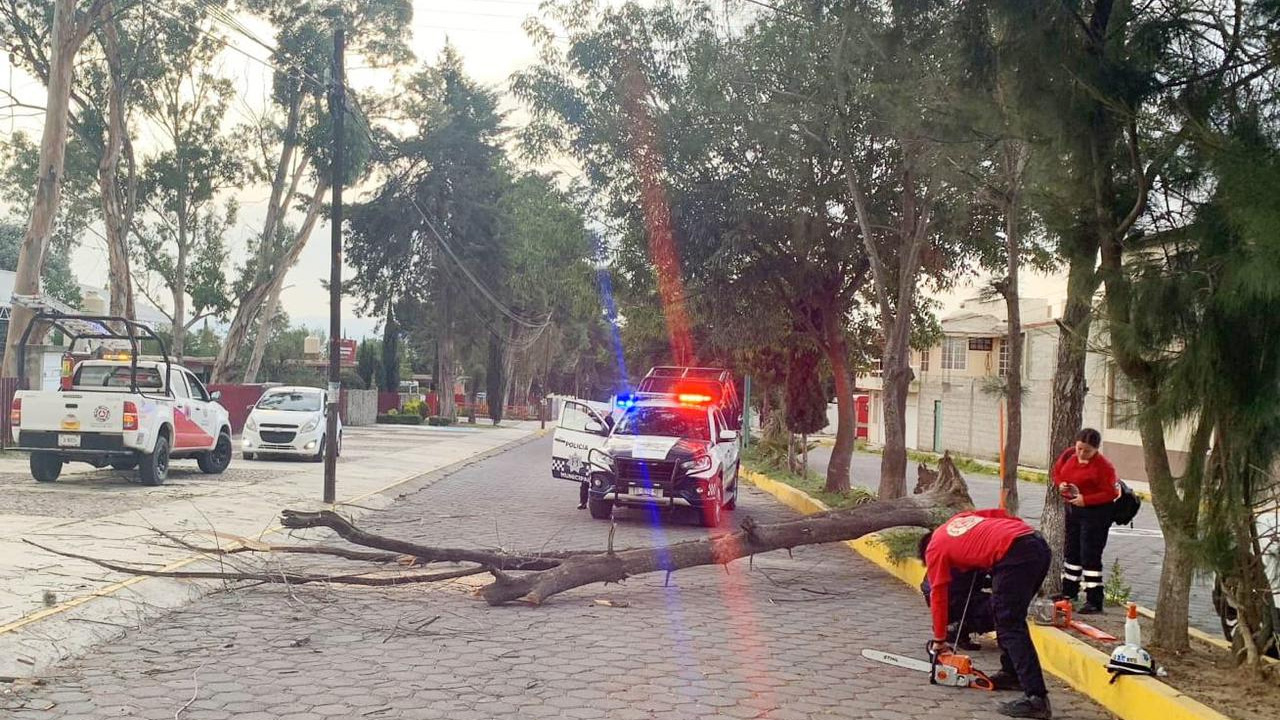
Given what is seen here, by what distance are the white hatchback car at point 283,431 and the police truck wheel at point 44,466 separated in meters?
7.46

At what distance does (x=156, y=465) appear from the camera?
18047mm

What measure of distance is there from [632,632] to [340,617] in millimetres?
2250

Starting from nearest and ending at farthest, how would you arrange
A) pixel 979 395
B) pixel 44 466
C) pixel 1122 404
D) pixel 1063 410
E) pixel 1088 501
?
pixel 1122 404 → pixel 1088 501 → pixel 1063 410 → pixel 44 466 → pixel 979 395

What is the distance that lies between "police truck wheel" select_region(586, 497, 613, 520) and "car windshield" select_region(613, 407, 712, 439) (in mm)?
1229

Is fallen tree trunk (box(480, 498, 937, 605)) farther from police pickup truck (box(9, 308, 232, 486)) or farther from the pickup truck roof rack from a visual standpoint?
the pickup truck roof rack

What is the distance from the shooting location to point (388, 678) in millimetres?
6910

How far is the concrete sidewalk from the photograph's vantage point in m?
8.03

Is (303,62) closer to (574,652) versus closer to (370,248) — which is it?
(370,248)

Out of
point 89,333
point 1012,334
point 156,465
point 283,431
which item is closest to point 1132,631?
point 1012,334

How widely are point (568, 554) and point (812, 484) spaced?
1319 centimetres

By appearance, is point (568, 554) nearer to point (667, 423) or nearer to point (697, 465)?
point (697, 465)

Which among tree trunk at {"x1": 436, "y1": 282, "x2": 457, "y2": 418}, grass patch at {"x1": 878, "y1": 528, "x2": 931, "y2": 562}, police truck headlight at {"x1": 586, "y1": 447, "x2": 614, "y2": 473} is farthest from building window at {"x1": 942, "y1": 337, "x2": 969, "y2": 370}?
grass patch at {"x1": 878, "y1": 528, "x2": 931, "y2": 562}

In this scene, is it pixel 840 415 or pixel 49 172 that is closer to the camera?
pixel 840 415

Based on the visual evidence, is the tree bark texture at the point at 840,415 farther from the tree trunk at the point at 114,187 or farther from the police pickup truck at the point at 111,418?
the tree trunk at the point at 114,187
